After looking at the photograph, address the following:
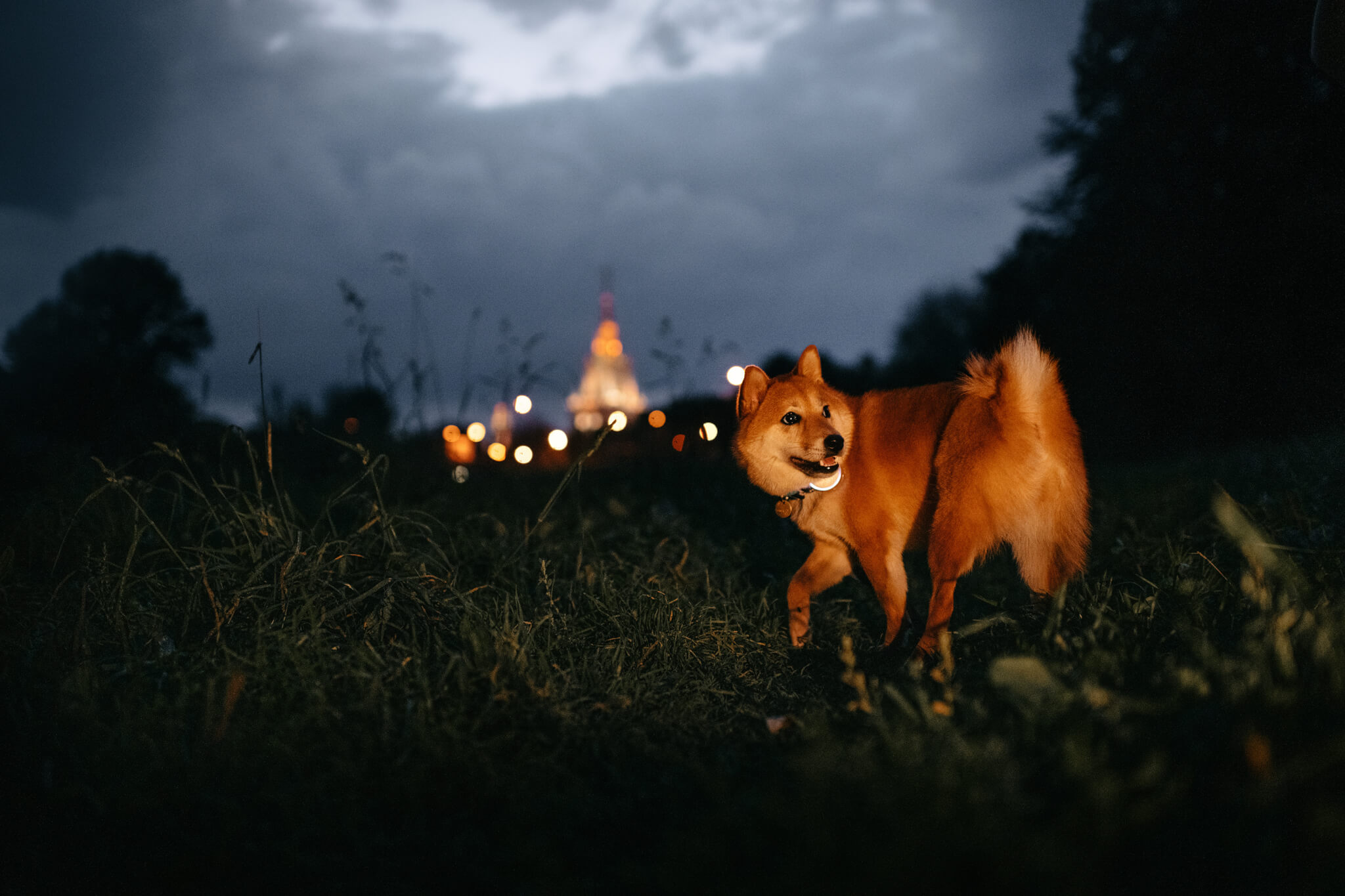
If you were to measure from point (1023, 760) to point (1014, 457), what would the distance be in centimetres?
181

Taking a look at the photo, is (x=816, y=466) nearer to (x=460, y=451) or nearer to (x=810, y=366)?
(x=810, y=366)

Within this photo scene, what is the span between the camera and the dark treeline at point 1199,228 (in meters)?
11.1

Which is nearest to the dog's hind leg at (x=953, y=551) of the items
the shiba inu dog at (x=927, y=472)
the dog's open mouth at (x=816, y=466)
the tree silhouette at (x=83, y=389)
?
the shiba inu dog at (x=927, y=472)

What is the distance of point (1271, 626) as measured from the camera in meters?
1.85

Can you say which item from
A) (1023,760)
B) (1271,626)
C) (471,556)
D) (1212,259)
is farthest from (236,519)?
(1212,259)

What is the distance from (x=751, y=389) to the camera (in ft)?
13.2

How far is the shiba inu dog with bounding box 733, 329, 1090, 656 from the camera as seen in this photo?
302cm

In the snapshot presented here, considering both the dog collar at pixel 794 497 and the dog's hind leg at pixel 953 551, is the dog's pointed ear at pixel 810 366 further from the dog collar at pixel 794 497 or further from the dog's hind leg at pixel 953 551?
the dog's hind leg at pixel 953 551

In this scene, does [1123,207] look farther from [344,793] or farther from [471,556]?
[344,793]

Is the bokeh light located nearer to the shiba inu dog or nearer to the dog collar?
the shiba inu dog

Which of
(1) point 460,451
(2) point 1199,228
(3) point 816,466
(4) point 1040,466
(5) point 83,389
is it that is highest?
(2) point 1199,228

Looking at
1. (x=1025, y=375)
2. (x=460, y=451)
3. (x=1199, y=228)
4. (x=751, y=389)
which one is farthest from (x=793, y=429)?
(x=1199, y=228)

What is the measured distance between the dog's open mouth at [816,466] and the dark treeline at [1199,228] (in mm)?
8524

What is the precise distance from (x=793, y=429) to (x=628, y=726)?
6.61 ft
